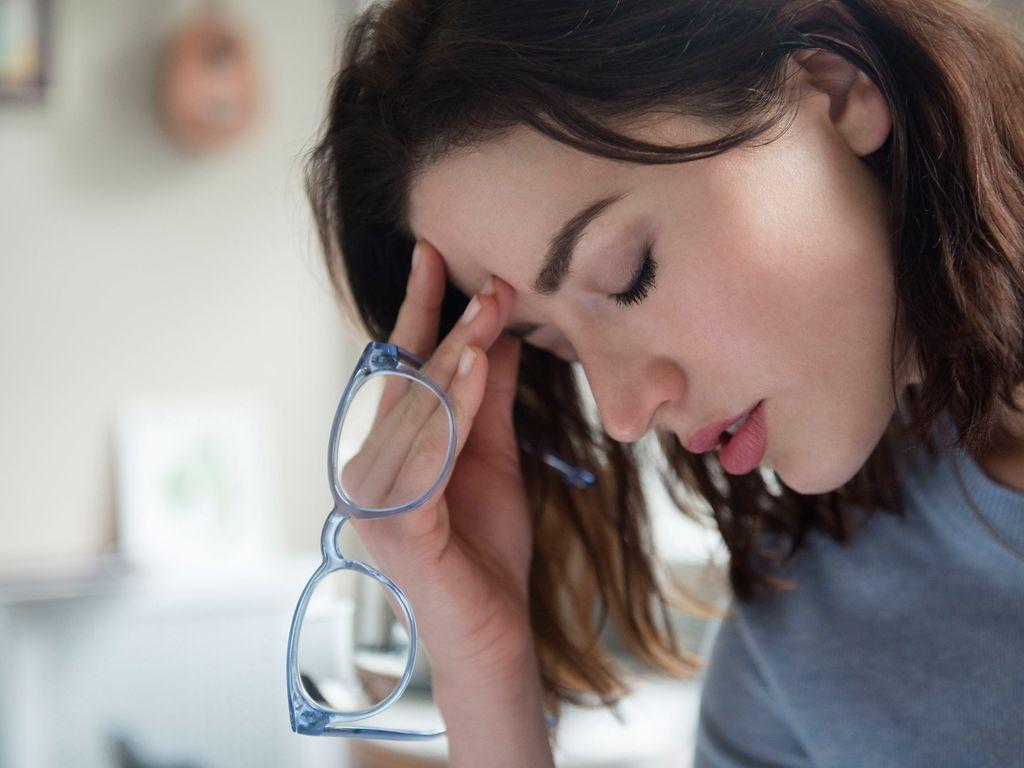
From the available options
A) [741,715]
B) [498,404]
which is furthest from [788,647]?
[498,404]

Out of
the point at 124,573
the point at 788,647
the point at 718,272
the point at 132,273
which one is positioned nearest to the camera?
the point at 718,272

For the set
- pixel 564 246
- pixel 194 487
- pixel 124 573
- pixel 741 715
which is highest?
pixel 564 246

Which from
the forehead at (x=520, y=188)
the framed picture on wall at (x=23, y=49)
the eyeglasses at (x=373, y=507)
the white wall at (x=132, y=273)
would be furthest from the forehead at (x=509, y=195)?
the framed picture on wall at (x=23, y=49)

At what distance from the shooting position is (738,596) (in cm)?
102

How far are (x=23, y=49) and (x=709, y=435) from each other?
8.62 ft

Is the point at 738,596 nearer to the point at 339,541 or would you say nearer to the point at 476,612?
the point at 476,612

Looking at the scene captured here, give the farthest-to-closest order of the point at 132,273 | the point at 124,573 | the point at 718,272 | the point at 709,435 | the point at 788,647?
the point at 132,273
the point at 124,573
the point at 788,647
the point at 709,435
the point at 718,272

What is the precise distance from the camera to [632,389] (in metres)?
0.81

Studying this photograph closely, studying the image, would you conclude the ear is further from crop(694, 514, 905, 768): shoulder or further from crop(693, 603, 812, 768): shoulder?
crop(693, 603, 812, 768): shoulder

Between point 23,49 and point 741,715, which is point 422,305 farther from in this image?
point 23,49

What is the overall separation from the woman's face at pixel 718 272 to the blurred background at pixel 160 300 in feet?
6.38

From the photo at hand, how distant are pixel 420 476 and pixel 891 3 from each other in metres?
0.47

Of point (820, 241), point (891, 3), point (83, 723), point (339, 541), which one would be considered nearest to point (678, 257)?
point (820, 241)

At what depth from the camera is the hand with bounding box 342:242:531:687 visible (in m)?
0.88
